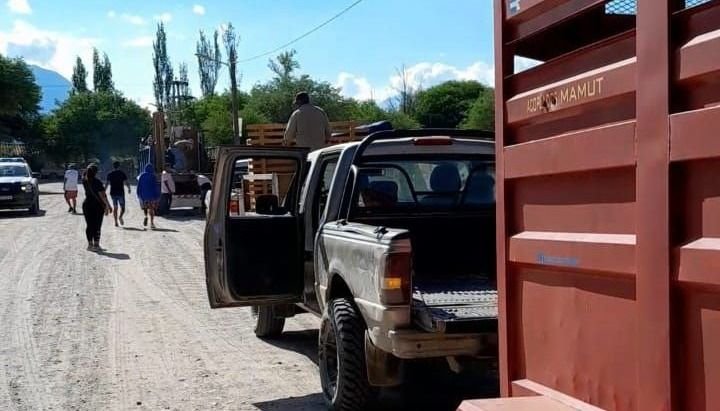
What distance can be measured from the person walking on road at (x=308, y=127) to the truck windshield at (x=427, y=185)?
4.03 meters

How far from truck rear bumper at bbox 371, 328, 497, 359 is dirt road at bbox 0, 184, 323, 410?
166 centimetres

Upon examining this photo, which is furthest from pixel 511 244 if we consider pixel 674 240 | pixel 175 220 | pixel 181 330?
pixel 175 220

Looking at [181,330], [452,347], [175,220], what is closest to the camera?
[452,347]

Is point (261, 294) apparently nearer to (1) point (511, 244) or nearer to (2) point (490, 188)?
(2) point (490, 188)

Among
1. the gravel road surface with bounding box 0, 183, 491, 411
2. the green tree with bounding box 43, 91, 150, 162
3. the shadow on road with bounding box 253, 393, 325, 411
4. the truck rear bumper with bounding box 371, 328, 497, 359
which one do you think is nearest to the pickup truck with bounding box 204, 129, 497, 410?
the truck rear bumper with bounding box 371, 328, 497, 359

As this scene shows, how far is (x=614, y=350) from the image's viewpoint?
2545 millimetres

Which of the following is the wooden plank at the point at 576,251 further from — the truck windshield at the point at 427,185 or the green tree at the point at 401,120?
the green tree at the point at 401,120

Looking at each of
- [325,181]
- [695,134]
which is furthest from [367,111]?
[695,134]

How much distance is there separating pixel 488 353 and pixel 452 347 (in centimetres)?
23

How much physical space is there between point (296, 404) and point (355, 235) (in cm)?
165

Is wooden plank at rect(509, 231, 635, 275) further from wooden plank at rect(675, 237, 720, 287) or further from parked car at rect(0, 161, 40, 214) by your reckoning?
parked car at rect(0, 161, 40, 214)

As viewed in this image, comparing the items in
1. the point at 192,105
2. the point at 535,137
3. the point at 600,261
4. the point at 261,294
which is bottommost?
the point at 261,294

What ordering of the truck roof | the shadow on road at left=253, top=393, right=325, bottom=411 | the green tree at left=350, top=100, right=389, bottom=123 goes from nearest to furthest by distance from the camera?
the shadow on road at left=253, top=393, right=325, bottom=411
the truck roof
the green tree at left=350, top=100, right=389, bottom=123

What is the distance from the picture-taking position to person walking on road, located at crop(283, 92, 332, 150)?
1062 cm
